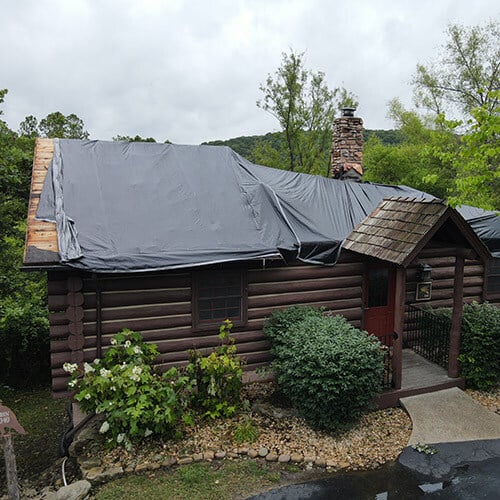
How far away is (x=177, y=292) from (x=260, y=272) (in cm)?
166

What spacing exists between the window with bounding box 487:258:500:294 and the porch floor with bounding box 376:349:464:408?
11.7 feet

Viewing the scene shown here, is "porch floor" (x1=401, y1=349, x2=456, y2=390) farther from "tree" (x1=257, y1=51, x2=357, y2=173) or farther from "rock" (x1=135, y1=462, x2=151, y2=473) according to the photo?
"tree" (x1=257, y1=51, x2=357, y2=173)

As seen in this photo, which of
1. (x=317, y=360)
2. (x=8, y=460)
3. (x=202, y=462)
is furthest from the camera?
(x=317, y=360)

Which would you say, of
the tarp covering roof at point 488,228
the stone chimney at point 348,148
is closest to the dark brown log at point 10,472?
the stone chimney at point 348,148

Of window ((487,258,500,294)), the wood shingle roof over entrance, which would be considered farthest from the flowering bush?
window ((487,258,500,294))

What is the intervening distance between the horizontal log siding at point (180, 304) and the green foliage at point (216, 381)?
0.89 m

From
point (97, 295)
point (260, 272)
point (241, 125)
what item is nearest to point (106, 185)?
point (97, 295)

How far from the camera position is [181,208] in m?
8.05

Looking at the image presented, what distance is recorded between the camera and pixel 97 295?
687cm

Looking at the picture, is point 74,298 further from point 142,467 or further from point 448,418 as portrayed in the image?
point 448,418

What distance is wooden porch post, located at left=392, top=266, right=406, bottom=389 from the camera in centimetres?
701

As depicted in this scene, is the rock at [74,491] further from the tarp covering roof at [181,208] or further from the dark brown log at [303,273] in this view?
the dark brown log at [303,273]

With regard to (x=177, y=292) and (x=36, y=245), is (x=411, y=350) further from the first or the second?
(x=36, y=245)

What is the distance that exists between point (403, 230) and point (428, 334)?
3.13 m
